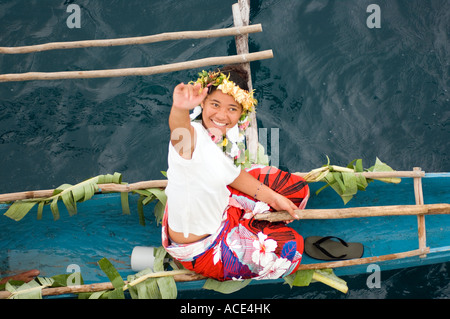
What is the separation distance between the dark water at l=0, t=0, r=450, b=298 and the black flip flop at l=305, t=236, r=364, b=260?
94 centimetres

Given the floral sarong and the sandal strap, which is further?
the sandal strap

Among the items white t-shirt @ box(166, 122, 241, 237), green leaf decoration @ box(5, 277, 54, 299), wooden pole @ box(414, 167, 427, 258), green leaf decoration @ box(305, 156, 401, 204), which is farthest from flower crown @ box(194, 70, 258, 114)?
green leaf decoration @ box(5, 277, 54, 299)

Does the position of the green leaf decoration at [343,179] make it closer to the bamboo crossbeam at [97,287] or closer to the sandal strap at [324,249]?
the sandal strap at [324,249]

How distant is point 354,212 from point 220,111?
3.50ft

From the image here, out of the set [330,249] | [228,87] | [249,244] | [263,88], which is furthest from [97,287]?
[263,88]

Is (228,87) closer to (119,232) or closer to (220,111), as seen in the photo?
(220,111)

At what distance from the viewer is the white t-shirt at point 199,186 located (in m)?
2.42

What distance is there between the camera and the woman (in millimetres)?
2412

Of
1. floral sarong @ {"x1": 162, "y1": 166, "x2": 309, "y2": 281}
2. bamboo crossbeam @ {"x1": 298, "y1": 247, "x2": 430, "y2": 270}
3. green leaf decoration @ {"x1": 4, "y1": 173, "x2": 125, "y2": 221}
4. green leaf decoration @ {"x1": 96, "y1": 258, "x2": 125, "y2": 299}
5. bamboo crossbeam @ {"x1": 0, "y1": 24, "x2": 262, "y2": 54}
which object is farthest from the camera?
bamboo crossbeam @ {"x1": 0, "y1": 24, "x2": 262, "y2": 54}

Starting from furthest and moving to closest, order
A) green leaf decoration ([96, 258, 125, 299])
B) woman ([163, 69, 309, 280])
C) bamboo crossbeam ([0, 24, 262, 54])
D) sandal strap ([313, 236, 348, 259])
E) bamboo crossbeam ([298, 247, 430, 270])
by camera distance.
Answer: bamboo crossbeam ([0, 24, 262, 54])
sandal strap ([313, 236, 348, 259])
bamboo crossbeam ([298, 247, 430, 270])
green leaf decoration ([96, 258, 125, 299])
woman ([163, 69, 309, 280])

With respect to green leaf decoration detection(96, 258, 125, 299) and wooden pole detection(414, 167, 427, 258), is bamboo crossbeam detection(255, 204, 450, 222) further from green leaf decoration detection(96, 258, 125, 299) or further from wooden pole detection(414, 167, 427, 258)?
green leaf decoration detection(96, 258, 125, 299)

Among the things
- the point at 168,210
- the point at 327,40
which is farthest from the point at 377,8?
the point at 168,210

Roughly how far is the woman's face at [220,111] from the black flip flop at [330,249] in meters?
1.43

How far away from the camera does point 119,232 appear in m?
3.95
